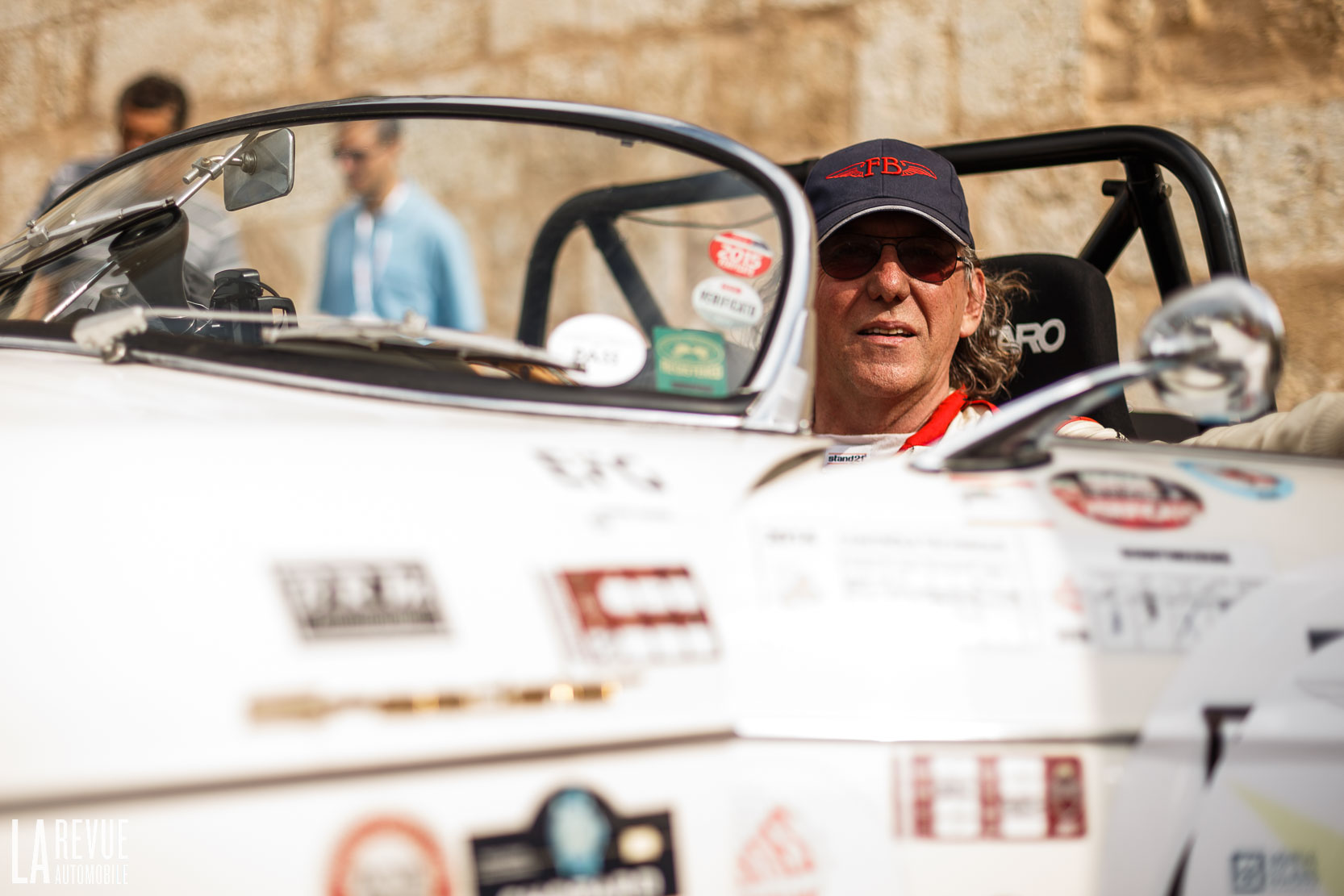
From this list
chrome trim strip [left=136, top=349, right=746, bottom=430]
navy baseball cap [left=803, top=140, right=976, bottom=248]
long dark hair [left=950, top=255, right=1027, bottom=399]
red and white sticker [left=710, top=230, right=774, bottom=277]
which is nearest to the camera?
chrome trim strip [left=136, top=349, right=746, bottom=430]

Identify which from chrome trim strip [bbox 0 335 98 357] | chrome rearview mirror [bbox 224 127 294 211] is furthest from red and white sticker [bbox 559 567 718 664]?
chrome rearview mirror [bbox 224 127 294 211]

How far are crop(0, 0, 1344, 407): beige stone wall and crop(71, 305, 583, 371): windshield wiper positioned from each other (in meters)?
3.50

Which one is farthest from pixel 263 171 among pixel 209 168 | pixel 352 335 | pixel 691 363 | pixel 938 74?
pixel 938 74

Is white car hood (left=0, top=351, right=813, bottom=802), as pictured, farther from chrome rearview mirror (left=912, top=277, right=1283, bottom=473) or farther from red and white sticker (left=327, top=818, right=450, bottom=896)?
chrome rearview mirror (left=912, top=277, right=1283, bottom=473)

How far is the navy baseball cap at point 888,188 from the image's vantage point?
221 cm

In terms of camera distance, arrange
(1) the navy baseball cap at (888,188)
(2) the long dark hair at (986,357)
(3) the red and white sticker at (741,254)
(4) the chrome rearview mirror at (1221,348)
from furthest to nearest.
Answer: (2) the long dark hair at (986,357) < (1) the navy baseball cap at (888,188) < (3) the red and white sticker at (741,254) < (4) the chrome rearview mirror at (1221,348)

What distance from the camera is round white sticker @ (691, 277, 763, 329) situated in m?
1.55

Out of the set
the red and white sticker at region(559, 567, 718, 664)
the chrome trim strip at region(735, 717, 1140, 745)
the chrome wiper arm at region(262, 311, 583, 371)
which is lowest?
the chrome trim strip at region(735, 717, 1140, 745)

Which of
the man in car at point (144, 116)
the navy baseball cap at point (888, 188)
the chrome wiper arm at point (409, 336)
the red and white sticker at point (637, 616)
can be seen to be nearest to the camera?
the red and white sticker at point (637, 616)

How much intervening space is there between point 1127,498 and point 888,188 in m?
1.08

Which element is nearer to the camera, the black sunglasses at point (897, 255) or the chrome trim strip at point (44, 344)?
the chrome trim strip at point (44, 344)

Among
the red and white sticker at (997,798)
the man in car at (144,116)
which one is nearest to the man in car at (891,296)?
the red and white sticker at (997,798)

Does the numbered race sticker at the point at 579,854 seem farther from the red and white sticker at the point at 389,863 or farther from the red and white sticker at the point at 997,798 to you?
the red and white sticker at the point at 997,798

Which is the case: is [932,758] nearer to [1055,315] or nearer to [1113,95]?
[1055,315]
